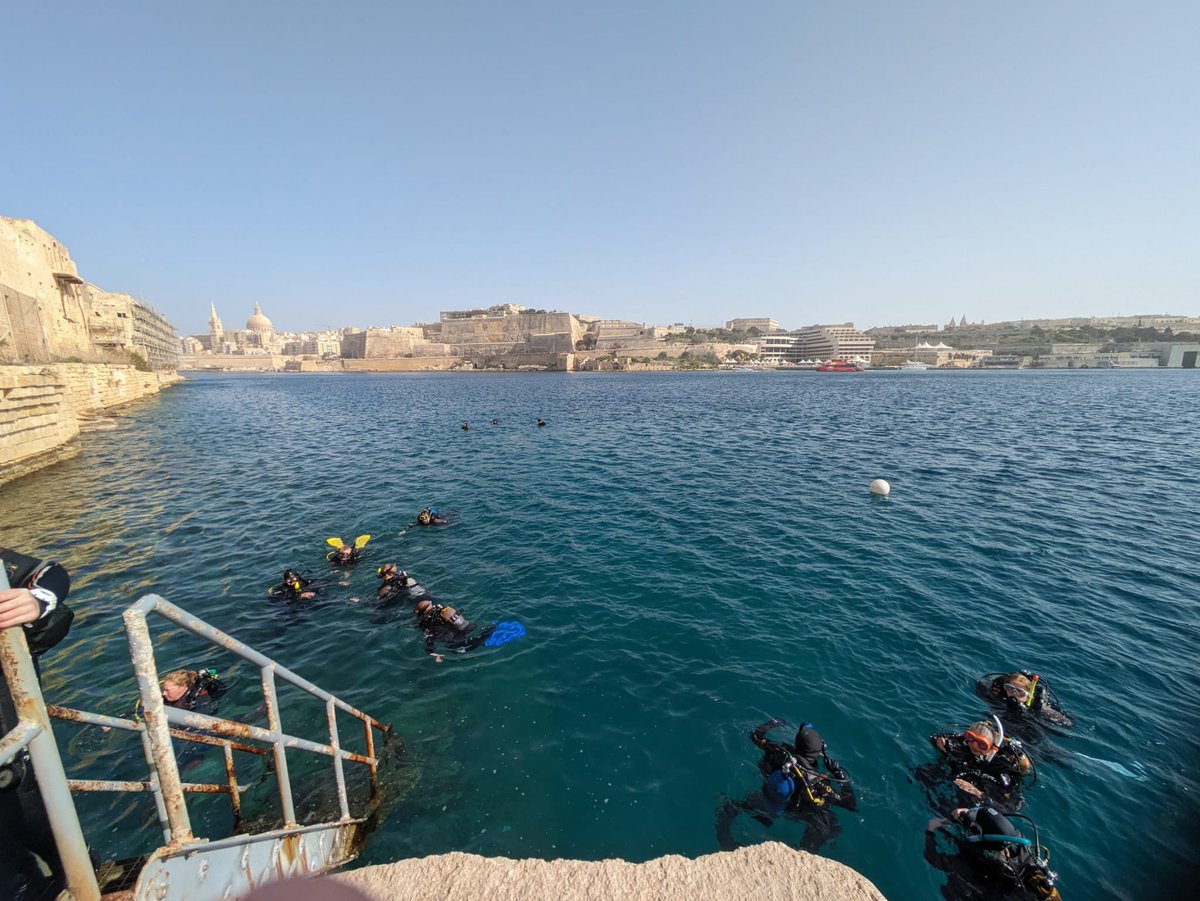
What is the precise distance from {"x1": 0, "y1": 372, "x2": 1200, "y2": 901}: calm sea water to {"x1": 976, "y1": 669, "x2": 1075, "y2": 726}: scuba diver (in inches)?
11.5

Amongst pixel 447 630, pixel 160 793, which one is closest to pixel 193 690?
pixel 447 630

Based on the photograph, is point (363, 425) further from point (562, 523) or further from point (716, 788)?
point (716, 788)

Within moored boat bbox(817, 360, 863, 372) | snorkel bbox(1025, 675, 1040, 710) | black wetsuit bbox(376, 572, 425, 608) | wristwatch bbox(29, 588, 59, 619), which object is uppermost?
wristwatch bbox(29, 588, 59, 619)

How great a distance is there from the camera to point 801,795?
19.1 feet

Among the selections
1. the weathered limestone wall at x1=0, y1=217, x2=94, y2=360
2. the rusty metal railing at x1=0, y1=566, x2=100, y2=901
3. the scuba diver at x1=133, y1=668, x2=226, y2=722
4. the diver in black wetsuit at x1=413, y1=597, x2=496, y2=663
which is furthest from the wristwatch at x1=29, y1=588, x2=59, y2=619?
the weathered limestone wall at x1=0, y1=217, x2=94, y2=360

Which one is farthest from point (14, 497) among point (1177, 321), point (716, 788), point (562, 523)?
point (1177, 321)

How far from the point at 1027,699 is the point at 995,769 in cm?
180

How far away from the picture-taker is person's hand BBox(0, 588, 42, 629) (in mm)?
1955

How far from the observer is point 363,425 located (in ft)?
123

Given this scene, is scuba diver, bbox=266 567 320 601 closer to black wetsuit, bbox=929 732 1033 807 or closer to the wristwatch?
the wristwatch

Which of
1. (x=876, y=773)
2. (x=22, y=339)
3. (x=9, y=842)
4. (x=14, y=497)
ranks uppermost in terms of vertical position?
(x=22, y=339)

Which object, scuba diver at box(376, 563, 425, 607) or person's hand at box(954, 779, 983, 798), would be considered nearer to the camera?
person's hand at box(954, 779, 983, 798)

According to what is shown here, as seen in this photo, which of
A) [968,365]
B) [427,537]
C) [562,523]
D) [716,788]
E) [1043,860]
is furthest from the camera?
[968,365]

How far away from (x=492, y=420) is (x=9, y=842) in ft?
121
